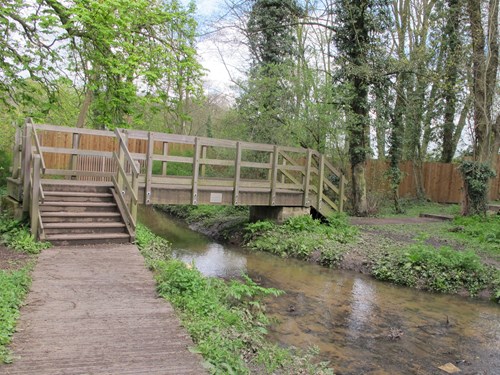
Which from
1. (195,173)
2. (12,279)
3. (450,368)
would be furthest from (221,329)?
(195,173)

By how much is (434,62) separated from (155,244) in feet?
42.7

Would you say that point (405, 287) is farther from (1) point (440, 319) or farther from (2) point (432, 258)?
(1) point (440, 319)

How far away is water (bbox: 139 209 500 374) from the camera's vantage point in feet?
18.5

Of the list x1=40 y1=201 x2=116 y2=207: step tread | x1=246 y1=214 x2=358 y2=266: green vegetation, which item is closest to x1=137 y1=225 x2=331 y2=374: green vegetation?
x1=40 y1=201 x2=116 y2=207: step tread

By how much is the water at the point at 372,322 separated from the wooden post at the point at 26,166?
12.6ft

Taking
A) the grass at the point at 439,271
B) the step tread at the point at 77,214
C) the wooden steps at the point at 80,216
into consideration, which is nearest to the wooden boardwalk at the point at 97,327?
the wooden steps at the point at 80,216

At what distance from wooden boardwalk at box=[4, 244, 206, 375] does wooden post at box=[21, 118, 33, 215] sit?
8.02ft

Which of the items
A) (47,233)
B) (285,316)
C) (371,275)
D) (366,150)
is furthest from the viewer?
(366,150)

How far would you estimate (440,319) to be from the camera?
292 inches

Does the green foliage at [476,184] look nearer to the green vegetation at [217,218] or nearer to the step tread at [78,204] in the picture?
the green vegetation at [217,218]

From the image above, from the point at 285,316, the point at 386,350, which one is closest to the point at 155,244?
the point at 285,316

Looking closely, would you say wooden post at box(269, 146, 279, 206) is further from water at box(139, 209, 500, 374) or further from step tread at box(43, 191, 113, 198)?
step tread at box(43, 191, 113, 198)

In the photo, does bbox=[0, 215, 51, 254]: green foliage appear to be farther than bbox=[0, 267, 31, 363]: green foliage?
Yes

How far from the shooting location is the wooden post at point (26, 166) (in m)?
8.63
